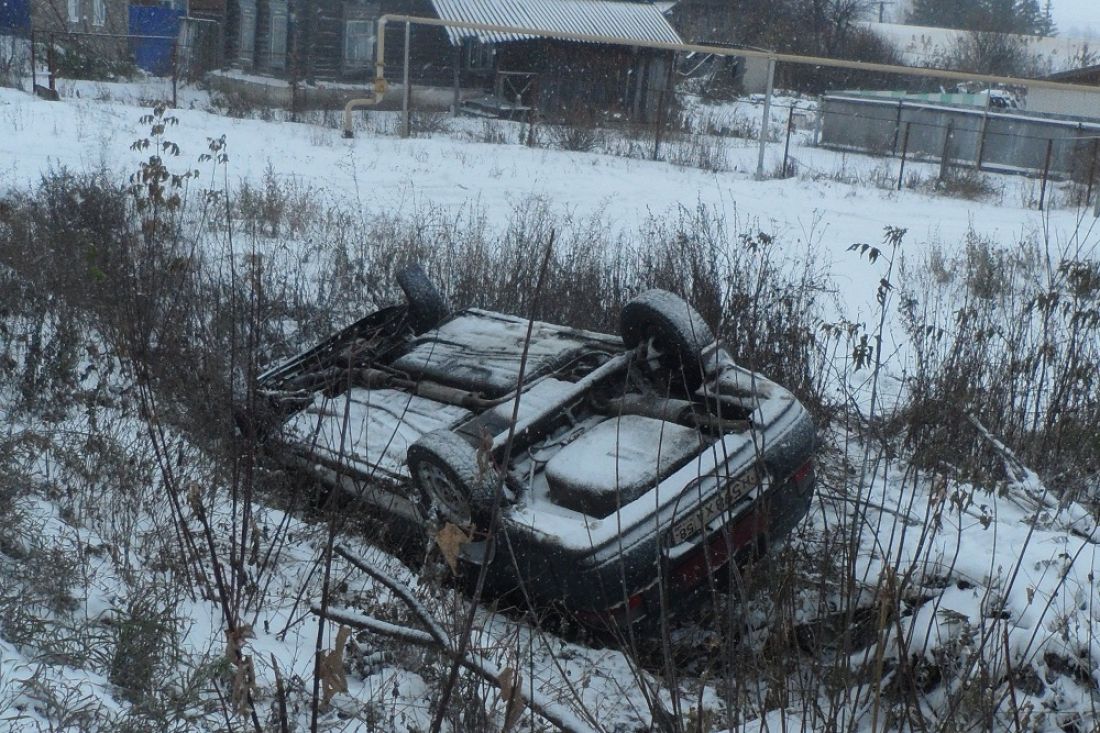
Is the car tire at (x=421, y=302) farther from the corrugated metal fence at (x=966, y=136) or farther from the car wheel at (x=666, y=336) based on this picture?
the corrugated metal fence at (x=966, y=136)

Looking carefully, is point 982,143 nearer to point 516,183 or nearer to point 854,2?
point 516,183

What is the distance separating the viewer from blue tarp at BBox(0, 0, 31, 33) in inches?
1178

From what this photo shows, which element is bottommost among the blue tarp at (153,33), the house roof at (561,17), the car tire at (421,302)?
the car tire at (421,302)

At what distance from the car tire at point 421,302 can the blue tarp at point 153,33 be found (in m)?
26.4

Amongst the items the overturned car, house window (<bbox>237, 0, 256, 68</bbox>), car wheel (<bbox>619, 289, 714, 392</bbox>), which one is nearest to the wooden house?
house window (<bbox>237, 0, 256, 68</bbox>)

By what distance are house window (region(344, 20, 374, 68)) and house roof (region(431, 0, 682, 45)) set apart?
2751 mm

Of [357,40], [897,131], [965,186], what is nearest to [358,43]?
[357,40]

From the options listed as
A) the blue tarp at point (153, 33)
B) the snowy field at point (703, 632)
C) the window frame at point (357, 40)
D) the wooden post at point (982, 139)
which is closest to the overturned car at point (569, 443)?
the snowy field at point (703, 632)

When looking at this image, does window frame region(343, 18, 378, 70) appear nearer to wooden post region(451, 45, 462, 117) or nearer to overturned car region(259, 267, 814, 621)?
wooden post region(451, 45, 462, 117)

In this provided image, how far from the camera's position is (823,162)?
70.6 feet

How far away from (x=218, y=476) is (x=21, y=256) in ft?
14.4

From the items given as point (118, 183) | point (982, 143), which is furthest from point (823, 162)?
point (118, 183)

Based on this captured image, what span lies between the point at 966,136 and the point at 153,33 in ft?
77.0

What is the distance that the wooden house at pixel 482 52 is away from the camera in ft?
92.8
